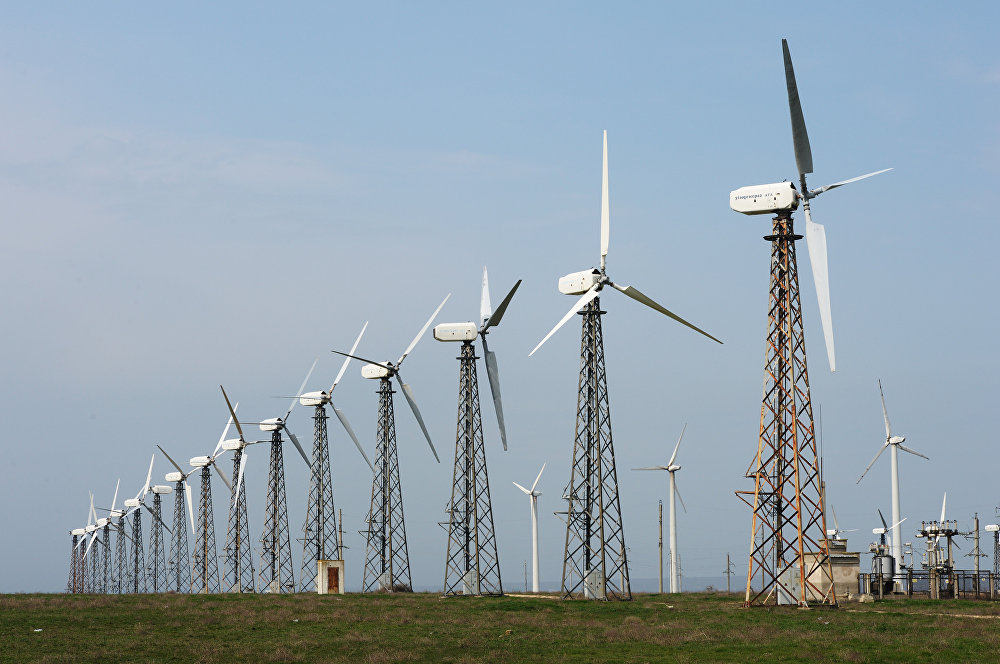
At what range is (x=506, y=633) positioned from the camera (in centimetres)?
4531

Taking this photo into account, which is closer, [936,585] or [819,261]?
[819,261]

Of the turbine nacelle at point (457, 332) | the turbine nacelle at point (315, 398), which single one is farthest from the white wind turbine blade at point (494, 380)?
the turbine nacelle at point (315, 398)

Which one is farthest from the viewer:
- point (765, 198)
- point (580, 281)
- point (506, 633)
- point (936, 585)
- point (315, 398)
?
point (315, 398)

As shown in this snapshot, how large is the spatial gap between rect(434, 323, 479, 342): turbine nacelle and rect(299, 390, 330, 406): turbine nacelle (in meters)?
22.0

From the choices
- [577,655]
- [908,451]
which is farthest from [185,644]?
[908,451]

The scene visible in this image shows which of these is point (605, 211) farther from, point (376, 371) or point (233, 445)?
point (233, 445)

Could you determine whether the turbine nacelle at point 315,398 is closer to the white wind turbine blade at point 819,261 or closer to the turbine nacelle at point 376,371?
the turbine nacelle at point 376,371

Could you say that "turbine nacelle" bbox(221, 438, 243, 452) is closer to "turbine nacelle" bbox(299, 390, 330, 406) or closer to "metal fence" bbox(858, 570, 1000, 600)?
"turbine nacelle" bbox(299, 390, 330, 406)

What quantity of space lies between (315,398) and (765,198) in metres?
52.3

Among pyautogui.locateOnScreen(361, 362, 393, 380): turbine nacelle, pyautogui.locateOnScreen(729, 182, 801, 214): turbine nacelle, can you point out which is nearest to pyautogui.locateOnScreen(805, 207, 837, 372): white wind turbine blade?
pyautogui.locateOnScreen(729, 182, 801, 214): turbine nacelle

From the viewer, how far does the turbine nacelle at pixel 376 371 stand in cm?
8625

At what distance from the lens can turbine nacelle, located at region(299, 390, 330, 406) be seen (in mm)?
94438

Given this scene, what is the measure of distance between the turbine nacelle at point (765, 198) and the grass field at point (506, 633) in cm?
1889

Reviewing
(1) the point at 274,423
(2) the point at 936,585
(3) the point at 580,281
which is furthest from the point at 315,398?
(2) the point at 936,585
